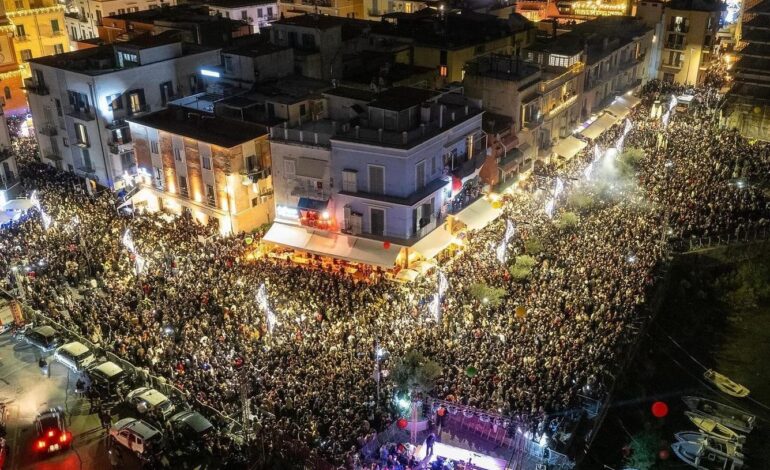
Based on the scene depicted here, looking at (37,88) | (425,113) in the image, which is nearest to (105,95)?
(37,88)

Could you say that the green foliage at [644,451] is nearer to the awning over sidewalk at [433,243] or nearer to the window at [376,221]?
the awning over sidewalk at [433,243]

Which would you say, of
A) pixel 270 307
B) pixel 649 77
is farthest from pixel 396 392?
pixel 649 77

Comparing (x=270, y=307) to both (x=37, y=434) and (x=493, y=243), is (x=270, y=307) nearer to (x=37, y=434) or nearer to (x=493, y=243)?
(x=37, y=434)

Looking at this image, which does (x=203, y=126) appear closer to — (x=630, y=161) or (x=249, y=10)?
(x=630, y=161)

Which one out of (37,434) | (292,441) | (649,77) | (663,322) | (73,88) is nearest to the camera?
(292,441)

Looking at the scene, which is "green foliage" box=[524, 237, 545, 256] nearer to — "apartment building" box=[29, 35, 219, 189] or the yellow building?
"apartment building" box=[29, 35, 219, 189]

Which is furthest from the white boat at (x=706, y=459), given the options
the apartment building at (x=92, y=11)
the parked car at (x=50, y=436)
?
the apartment building at (x=92, y=11)
